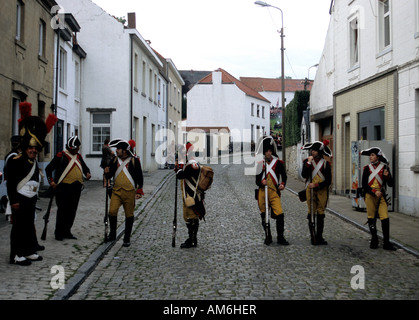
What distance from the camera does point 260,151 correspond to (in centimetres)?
893

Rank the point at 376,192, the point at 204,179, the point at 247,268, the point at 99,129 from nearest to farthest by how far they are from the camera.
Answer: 1. the point at 247,268
2. the point at 204,179
3. the point at 376,192
4. the point at 99,129

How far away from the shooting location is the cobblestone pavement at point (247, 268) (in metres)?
5.61

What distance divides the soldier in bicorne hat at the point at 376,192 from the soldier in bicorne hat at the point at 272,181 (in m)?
1.51

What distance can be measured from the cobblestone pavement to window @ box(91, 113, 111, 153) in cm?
1400

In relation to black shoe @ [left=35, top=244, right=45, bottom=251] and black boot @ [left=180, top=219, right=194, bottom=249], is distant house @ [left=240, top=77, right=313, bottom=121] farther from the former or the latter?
black shoe @ [left=35, top=244, right=45, bottom=251]

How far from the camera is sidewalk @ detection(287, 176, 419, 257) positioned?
889cm

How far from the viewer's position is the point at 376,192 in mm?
8516

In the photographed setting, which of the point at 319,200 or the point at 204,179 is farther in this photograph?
the point at 319,200

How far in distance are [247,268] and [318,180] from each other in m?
2.77

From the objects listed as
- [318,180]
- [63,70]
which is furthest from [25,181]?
[63,70]

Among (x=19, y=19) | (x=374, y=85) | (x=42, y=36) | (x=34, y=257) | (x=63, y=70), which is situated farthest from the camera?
(x=63, y=70)

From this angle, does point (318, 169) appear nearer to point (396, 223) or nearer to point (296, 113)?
point (396, 223)

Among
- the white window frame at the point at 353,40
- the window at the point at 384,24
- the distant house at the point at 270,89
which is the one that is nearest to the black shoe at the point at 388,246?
the window at the point at 384,24

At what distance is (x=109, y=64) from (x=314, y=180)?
1750 cm
